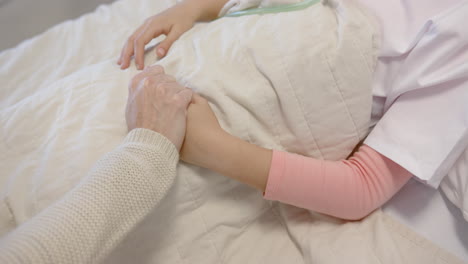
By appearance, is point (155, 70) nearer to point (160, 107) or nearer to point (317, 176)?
point (160, 107)

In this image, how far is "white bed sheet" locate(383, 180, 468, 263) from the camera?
64 cm

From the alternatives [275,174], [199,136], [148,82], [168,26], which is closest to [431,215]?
[275,174]

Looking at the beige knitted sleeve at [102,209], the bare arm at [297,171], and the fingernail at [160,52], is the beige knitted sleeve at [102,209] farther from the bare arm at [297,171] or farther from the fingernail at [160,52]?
the fingernail at [160,52]

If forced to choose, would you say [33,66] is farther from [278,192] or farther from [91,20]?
[278,192]

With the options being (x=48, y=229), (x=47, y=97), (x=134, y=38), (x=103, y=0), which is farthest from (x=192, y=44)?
(x=103, y=0)

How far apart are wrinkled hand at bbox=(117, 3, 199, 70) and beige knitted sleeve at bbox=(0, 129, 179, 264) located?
252 mm

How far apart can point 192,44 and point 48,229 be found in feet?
1.38

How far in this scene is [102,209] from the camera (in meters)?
0.46

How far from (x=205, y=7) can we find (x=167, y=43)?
0.56ft

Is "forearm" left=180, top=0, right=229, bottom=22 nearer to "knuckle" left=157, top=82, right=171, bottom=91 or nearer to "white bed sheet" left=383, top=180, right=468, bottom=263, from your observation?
"knuckle" left=157, top=82, right=171, bottom=91

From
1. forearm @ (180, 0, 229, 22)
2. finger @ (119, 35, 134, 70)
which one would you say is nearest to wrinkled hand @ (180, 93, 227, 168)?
finger @ (119, 35, 134, 70)

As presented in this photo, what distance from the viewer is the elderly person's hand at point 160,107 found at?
0.57m

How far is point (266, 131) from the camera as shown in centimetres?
66

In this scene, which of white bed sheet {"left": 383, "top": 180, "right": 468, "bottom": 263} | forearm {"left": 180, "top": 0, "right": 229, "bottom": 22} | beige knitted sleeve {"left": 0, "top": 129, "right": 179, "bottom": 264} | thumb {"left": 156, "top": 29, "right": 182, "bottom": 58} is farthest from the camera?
forearm {"left": 180, "top": 0, "right": 229, "bottom": 22}
